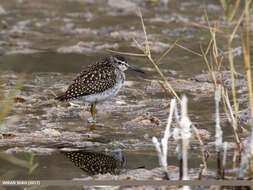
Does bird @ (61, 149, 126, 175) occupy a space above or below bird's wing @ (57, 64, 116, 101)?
below

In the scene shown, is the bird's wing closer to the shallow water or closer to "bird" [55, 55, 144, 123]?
"bird" [55, 55, 144, 123]

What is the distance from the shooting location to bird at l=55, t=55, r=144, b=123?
26.5ft

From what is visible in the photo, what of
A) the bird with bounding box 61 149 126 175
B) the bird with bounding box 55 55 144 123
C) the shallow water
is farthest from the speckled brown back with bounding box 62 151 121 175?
the bird with bounding box 55 55 144 123

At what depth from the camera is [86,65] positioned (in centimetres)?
1135

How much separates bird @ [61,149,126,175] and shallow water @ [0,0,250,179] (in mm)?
111

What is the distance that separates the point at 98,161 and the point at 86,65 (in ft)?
17.1

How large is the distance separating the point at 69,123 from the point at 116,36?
606 centimetres

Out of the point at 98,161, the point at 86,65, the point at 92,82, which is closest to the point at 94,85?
the point at 92,82

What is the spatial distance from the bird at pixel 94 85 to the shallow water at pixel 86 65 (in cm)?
35

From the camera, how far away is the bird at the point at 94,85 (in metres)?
8.06

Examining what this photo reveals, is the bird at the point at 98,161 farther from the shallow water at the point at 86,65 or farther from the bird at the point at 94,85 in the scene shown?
the bird at the point at 94,85

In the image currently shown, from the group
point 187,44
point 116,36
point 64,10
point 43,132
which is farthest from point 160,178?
point 64,10

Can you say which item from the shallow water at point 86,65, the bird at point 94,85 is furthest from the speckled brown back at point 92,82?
the shallow water at point 86,65

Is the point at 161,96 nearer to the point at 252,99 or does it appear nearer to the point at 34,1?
the point at 252,99
